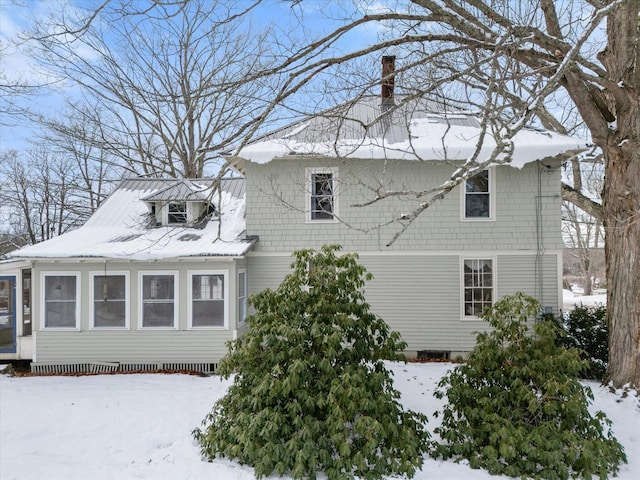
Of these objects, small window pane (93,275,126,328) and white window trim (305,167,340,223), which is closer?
small window pane (93,275,126,328)

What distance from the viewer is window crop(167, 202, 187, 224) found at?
1195 centimetres

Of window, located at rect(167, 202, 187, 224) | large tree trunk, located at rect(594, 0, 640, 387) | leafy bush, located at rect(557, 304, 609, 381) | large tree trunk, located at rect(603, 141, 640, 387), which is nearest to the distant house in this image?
leafy bush, located at rect(557, 304, 609, 381)

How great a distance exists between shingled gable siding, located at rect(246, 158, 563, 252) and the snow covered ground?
3.00 meters

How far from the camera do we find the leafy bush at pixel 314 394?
205 inches

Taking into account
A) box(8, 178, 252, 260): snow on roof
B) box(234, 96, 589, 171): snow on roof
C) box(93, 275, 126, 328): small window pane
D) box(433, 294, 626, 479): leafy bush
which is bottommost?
box(433, 294, 626, 479): leafy bush

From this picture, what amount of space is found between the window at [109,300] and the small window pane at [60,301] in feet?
1.63

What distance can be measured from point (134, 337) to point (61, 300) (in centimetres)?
190

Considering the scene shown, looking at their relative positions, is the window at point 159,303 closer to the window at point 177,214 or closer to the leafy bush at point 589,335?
the window at point 177,214

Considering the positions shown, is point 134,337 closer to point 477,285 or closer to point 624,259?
point 477,285

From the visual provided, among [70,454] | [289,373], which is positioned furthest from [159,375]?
[289,373]

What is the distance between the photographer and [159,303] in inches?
407

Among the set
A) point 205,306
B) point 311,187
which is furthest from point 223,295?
point 311,187

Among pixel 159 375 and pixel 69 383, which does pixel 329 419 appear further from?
pixel 69 383

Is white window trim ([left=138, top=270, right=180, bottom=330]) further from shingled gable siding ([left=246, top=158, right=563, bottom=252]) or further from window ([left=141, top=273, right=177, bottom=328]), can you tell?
shingled gable siding ([left=246, top=158, right=563, bottom=252])
